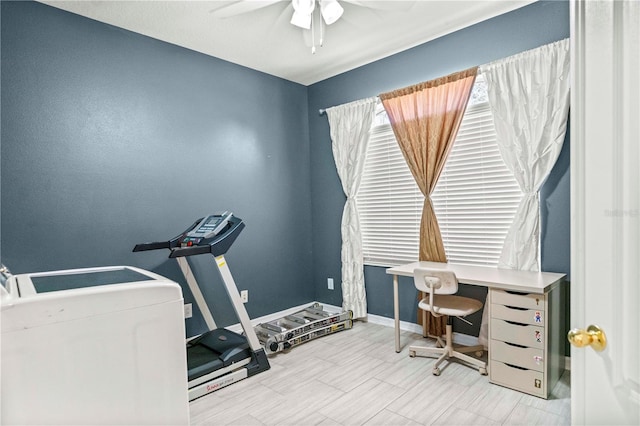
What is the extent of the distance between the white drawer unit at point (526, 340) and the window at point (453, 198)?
662mm

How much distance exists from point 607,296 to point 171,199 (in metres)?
3.16

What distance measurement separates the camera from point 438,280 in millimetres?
2633

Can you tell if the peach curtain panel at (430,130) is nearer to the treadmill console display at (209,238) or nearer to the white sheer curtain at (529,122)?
the white sheer curtain at (529,122)

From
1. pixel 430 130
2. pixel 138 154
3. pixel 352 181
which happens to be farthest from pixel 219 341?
pixel 430 130

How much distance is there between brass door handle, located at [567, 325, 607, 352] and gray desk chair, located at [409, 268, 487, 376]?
176 centimetres

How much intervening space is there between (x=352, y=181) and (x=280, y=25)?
1.69 m

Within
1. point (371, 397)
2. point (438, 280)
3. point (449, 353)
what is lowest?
point (371, 397)

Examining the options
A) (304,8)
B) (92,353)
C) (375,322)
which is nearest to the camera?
(92,353)

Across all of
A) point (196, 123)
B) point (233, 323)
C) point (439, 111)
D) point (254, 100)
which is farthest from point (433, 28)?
point (233, 323)

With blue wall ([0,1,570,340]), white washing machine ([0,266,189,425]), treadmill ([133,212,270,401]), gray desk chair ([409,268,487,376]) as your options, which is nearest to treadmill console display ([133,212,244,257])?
treadmill ([133,212,270,401])

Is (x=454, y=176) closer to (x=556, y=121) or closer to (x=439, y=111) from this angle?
(x=439, y=111)

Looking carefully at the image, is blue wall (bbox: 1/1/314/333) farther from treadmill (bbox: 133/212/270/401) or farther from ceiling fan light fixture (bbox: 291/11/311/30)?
ceiling fan light fixture (bbox: 291/11/311/30)

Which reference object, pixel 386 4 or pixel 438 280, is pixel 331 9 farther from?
pixel 438 280

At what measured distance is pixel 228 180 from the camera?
3.67 m
